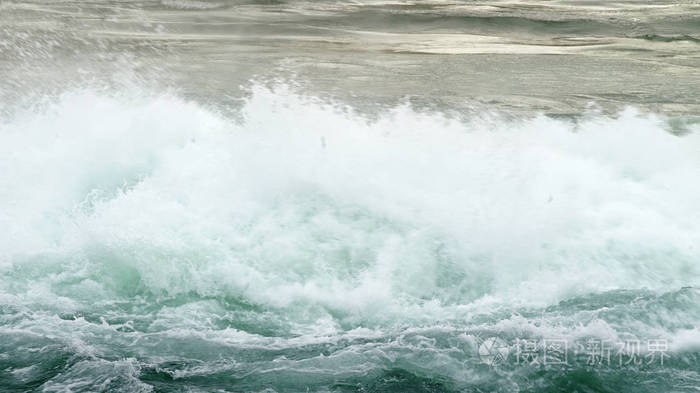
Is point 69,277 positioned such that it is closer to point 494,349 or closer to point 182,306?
point 182,306

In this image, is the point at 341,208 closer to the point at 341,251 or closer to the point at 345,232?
the point at 345,232

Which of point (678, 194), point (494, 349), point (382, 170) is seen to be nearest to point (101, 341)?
point (494, 349)

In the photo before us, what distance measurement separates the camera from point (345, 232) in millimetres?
6316

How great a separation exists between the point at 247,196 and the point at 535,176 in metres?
2.39

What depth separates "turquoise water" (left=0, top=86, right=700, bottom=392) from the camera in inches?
191

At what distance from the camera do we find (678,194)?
668cm

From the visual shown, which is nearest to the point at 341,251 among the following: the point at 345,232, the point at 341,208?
the point at 345,232

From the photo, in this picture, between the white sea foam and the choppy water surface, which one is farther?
the white sea foam

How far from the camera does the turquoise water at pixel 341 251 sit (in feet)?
16.0

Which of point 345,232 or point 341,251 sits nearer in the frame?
point 341,251

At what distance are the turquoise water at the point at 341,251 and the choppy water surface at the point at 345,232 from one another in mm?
19

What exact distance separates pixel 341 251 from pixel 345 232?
244 millimetres

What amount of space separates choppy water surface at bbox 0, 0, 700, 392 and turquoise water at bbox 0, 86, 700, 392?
2 cm

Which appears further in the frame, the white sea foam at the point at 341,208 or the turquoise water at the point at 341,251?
the white sea foam at the point at 341,208
